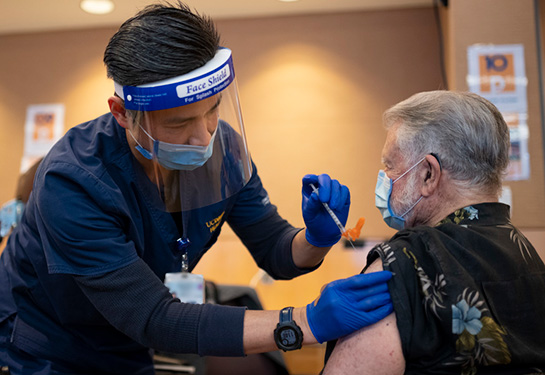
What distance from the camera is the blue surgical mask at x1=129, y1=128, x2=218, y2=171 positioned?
1.23 meters

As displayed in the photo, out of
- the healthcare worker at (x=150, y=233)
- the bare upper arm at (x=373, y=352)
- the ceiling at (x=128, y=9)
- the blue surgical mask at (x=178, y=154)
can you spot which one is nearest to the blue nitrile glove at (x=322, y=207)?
the healthcare worker at (x=150, y=233)

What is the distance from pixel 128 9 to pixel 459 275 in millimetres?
3301

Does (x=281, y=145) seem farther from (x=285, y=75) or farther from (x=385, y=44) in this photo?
(x=385, y=44)

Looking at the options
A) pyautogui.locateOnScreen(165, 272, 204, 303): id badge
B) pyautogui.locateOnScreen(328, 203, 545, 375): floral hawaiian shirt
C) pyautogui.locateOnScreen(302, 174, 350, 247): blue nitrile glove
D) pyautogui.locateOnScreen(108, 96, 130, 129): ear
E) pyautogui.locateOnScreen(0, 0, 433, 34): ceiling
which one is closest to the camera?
pyautogui.locateOnScreen(328, 203, 545, 375): floral hawaiian shirt

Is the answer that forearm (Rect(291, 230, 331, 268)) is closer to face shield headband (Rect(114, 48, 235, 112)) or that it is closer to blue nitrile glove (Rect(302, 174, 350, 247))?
blue nitrile glove (Rect(302, 174, 350, 247))

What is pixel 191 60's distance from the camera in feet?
3.74

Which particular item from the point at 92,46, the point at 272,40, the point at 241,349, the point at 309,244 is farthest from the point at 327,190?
the point at 92,46

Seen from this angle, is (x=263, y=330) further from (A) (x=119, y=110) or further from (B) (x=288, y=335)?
(A) (x=119, y=110)

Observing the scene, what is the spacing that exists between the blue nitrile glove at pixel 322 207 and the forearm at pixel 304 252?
0.03 m

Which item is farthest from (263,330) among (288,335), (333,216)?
(333,216)

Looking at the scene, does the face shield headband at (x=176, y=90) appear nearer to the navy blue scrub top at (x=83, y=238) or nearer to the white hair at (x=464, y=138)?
the navy blue scrub top at (x=83, y=238)

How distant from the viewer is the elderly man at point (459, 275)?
968mm

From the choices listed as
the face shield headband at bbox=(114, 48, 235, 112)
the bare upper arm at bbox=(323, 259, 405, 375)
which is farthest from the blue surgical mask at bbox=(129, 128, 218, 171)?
the bare upper arm at bbox=(323, 259, 405, 375)

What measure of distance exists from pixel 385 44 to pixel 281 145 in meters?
0.99
